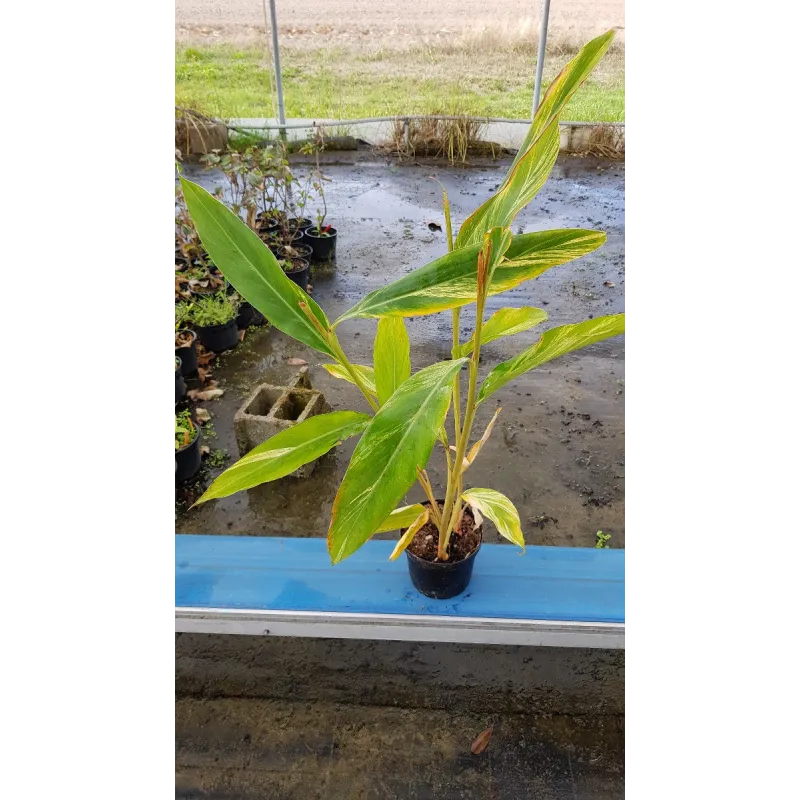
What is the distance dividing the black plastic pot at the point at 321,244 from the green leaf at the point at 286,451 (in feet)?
7.54

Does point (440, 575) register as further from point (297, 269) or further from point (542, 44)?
point (542, 44)

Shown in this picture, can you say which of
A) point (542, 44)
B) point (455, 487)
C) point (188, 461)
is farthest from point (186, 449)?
point (542, 44)

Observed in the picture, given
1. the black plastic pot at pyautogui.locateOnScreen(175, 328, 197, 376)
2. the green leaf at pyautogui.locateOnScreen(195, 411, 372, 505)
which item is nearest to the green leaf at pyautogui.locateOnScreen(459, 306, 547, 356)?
the green leaf at pyautogui.locateOnScreen(195, 411, 372, 505)

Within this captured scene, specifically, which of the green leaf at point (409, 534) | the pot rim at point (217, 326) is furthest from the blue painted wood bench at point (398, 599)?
the pot rim at point (217, 326)

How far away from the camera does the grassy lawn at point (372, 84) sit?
4.91 m

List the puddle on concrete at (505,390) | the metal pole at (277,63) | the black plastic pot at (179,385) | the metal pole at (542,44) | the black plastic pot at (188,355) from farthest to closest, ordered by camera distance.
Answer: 1. the metal pole at (277,63)
2. the metal pole at (542,44)
3. the black plastic pot at (188,355)
4. the black plastic pot at (179,385)
5. the puddle on concrete at (505,390)

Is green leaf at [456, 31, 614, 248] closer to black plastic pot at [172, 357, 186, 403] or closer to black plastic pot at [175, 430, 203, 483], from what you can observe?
black plastic pot at [175, 430, 203, 483]

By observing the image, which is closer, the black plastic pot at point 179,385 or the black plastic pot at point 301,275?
the black plastic pot at point 179,385

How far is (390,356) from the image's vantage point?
0.98 meters

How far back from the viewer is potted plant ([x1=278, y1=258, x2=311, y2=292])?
9.05 ft

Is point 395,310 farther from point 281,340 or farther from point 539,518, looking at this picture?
point 281,340

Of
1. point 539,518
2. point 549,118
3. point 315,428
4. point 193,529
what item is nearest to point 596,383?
point 539,518

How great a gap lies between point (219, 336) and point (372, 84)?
4054mm

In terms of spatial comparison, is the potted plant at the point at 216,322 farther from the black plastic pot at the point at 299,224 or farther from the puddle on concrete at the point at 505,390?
the black plastic pot at the point at 299,224
